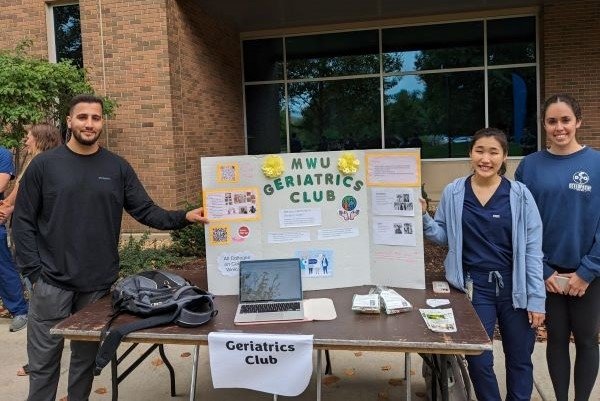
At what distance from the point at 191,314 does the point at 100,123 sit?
125 cm

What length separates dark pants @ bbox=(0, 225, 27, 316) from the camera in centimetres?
503

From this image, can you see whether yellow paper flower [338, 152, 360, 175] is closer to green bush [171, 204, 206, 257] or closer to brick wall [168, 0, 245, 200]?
green bush [171, 204, 206, 257]

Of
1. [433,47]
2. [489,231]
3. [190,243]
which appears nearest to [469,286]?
[489,231]

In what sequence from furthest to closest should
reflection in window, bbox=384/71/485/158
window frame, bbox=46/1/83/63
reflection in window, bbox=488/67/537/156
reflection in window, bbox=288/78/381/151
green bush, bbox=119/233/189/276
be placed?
reflection in window, bbox=288/78/381/151 → reflection in window, bbox=384/71/485/158 → reflection in window, bbox=488/67/537/156 → window frame, bbox=46/1/83/63 → green bush, bbox=119/233/189/276

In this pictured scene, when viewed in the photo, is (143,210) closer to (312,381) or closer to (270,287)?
(270,287)

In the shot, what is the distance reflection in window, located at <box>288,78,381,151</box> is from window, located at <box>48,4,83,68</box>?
498 centimetres

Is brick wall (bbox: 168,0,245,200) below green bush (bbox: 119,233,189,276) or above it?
above

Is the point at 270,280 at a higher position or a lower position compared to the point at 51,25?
lower

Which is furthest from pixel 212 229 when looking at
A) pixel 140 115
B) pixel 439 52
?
pixel 439 52

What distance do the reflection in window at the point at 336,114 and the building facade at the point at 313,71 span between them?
0.03 m

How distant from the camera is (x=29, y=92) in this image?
24.9ft

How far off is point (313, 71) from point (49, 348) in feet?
35.0

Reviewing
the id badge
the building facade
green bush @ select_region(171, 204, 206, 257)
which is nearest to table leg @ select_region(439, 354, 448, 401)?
the id badge

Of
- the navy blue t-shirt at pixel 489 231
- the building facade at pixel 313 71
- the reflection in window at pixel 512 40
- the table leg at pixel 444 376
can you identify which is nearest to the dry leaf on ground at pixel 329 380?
the table leg at pixel 444 376
